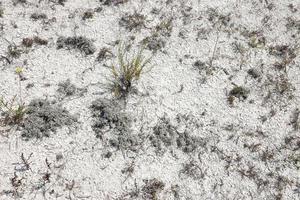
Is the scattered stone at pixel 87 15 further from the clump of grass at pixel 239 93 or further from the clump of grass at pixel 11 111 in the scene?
the clump of grass at pixel 239 93

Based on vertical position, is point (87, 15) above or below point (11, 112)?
above

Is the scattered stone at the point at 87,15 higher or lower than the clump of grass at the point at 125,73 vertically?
higher

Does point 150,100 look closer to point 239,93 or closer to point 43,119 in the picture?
point 239,93

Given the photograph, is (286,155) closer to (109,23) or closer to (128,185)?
(128,185)

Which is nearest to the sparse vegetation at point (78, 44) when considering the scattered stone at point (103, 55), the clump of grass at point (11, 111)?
the scattered stone at point (103, 55)

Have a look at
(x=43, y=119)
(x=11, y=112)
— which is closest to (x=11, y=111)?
(x=11, y=112)

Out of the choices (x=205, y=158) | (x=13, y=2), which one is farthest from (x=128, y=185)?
(x=13, y=2)

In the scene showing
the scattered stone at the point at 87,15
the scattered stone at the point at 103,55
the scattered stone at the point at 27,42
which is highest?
the scattered stone at the point at 87,15
